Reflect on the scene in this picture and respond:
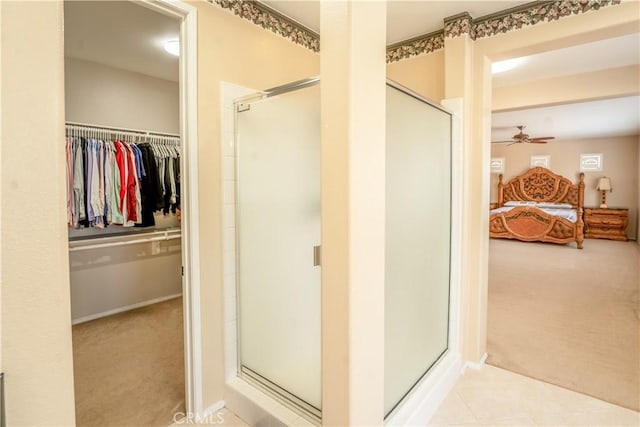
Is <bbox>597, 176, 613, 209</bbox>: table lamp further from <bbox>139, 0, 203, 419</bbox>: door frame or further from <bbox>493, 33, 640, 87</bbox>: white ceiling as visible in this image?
<bbox>139, 0, 203, 419</bbox>: door frame

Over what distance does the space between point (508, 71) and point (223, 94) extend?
2.73 metres

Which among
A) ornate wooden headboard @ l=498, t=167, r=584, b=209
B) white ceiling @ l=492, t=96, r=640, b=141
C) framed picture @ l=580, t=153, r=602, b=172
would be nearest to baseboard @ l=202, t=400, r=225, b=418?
white ceiling @ l=492, t=96, r=640, b=141

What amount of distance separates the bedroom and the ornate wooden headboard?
1253 millimetres

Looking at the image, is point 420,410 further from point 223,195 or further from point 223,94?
point 223,94

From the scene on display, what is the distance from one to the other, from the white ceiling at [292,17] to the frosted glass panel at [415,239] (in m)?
0.69

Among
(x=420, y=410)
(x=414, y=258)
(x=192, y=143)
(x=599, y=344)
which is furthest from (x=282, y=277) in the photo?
(x=599, y=344)

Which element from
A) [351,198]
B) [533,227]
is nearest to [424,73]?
[351,198]

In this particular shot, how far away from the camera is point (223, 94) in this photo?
1.85 meters

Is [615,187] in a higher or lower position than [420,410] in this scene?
higher

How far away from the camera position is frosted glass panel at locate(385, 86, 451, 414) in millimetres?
1625

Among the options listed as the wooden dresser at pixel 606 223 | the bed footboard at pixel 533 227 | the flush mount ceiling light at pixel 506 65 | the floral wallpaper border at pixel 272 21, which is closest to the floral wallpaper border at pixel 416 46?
the floral wallpaper border at pixel 272 21

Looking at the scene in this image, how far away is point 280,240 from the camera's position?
6.03 ft

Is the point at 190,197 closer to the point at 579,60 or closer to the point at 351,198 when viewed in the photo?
the point at 351,198

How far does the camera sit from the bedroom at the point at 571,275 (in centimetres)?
242
